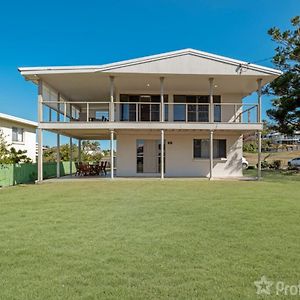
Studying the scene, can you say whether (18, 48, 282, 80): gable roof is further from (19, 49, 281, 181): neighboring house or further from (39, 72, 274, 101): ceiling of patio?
(39, 72, 274, 101): ceiling of patio

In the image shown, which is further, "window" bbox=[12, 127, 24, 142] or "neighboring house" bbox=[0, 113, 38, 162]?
"window" bbox=[12, 127, 24, 142]

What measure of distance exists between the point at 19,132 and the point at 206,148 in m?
15.8

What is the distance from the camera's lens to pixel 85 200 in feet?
31.9

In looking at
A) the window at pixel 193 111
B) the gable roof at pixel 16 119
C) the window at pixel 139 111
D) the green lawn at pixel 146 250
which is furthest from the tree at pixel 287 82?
the gable roof at pixel 16 119

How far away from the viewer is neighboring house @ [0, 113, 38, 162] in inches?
919

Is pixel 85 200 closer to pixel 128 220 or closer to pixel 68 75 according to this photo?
pixel 128 220

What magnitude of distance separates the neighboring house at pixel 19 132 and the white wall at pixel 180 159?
9701mm

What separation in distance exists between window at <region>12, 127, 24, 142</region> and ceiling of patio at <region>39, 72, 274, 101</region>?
7.46 metres

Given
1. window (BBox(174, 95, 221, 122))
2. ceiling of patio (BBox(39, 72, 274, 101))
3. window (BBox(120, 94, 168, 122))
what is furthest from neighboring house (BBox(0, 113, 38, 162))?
window (BBox(174, 95, 221, 122))

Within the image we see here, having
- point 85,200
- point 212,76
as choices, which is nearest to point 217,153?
point 212,76

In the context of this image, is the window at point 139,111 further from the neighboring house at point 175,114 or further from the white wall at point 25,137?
the white wall at point 25,137

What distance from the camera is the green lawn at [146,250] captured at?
346 cm

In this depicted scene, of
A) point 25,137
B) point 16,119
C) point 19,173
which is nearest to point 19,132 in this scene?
point 25,137

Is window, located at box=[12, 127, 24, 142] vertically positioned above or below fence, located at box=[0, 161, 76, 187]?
above
